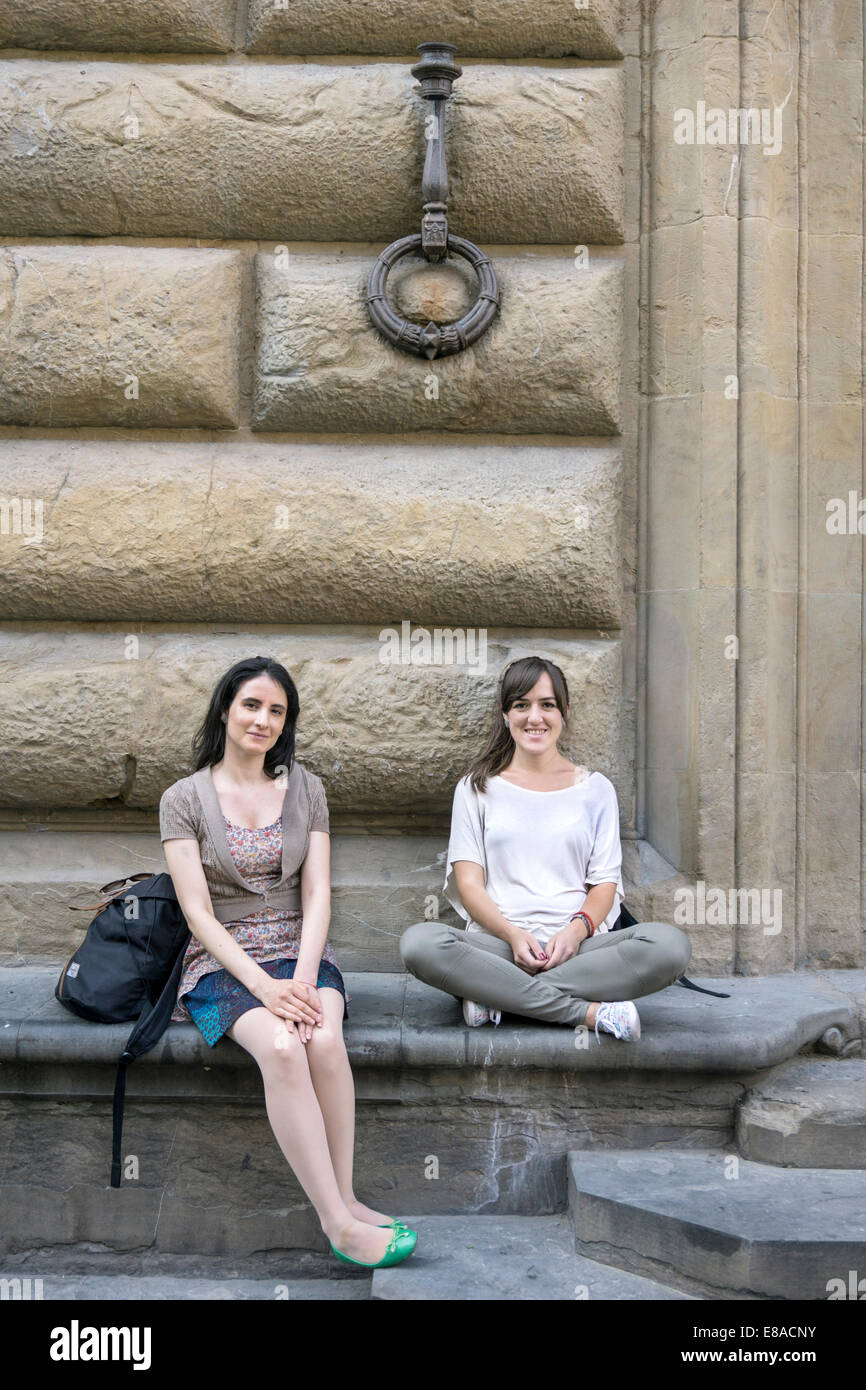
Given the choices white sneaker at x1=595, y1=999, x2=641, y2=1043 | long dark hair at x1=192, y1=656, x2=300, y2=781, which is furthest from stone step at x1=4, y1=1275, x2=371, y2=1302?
long dark hair at x1=192, y1=656, x2=300, y2=781

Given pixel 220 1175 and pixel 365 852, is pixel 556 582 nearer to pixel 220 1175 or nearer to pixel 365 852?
pixel 365 852

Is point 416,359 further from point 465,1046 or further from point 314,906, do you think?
point 465,1046

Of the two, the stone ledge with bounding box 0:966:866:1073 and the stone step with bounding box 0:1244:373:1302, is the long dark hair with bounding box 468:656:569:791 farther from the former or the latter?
the stone step with bounding box 0:1244:373:1302

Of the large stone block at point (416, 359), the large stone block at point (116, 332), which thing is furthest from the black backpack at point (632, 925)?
the large stone block at point (116, 332)

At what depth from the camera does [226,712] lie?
397 cm

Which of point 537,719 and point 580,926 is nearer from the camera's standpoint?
point 580,926

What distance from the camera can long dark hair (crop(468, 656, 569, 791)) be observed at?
4176 millimetres

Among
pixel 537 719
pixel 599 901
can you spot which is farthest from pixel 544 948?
pixel 537 719

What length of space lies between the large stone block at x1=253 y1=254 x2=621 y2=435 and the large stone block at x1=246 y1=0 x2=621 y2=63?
71 cm

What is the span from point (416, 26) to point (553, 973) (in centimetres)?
307

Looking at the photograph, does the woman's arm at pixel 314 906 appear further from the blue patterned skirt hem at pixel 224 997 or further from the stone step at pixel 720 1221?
the stone step at pixel 720 1221

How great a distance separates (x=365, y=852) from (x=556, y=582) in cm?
109

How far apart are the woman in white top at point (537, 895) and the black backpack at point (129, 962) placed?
2.15ft
